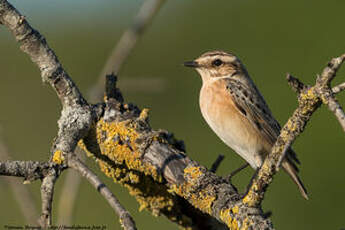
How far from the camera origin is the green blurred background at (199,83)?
6664 mm

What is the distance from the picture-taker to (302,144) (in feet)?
22.6

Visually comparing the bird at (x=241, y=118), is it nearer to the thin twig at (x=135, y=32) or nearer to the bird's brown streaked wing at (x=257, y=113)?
the bird's brown streaked wing at (x=257, y=113)

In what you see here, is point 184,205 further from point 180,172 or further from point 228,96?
point 228,96

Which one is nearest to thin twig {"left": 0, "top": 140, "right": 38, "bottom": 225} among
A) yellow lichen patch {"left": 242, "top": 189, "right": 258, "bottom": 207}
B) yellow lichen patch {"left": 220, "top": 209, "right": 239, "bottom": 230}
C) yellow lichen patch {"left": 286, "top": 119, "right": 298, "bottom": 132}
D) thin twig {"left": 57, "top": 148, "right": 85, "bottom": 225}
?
thin twig {"left": 57, "top": 148, "right": 85, "bottom": 225}

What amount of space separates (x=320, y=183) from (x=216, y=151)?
1.49 m

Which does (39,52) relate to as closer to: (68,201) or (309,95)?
(68,201)

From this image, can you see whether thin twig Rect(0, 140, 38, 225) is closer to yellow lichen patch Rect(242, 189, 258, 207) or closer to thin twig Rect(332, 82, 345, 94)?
yellow lichen patch Rect(242, 189, 258, 207)

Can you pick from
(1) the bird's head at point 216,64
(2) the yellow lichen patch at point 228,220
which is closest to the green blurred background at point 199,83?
(1) the bird's head at point 216,64

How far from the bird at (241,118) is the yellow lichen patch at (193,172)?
6.68ft

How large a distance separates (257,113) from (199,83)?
76.4 inches

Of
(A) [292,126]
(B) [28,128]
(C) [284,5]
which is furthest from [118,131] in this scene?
(C) [284,5]

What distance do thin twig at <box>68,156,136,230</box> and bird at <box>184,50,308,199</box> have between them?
3.11 metres

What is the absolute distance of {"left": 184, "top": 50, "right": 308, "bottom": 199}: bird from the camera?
606 cm

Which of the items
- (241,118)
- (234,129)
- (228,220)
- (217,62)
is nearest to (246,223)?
(228,220)
